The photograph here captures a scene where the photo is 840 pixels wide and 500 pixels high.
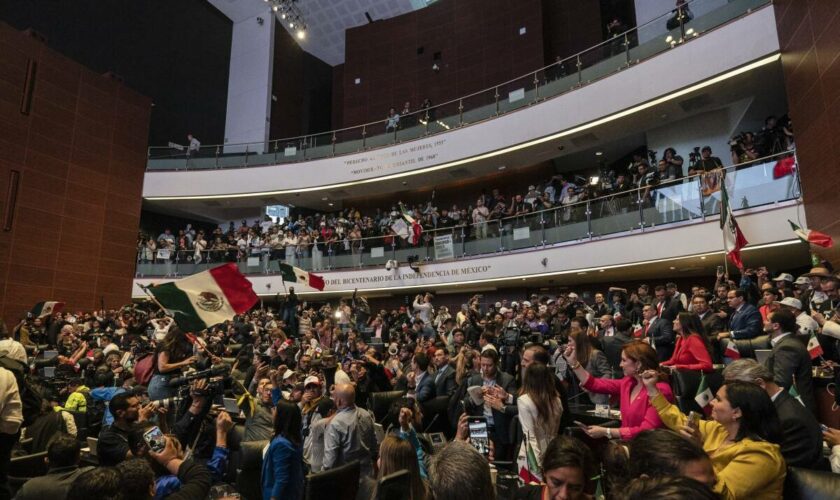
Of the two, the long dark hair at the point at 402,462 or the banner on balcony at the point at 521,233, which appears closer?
the long dark hair at the point at 402,462

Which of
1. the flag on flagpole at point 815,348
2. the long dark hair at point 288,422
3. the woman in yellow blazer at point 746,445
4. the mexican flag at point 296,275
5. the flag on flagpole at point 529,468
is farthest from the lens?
the mexican flag at point 296,275

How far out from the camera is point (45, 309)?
12.5m

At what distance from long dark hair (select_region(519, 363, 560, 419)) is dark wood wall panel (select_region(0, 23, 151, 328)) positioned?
54.7 feet

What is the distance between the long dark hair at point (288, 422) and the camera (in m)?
2.89

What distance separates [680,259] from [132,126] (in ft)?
60.4

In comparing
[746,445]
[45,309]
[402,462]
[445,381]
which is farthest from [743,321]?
[45,309]

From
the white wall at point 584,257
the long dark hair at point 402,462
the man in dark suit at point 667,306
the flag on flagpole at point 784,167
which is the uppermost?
the flag on flagpole at point 784,167

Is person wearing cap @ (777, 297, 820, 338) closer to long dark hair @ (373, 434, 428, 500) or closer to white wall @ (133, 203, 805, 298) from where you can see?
Answer: long dark hair @ (373, 434, 428, 500)

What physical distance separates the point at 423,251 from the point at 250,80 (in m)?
13.5

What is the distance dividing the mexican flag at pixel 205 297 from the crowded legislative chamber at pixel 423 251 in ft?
0.10

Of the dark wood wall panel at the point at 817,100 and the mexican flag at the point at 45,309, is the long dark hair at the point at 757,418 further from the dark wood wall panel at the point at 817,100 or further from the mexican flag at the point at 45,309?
the mexican flag at the point at 45,309

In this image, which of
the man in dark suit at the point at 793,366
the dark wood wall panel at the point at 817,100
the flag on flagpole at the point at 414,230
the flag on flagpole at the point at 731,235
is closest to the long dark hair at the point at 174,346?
the man in dark suit at the point at 793,366

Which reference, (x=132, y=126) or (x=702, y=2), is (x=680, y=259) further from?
(x=132, y=126)

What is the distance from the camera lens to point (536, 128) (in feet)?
44.0
